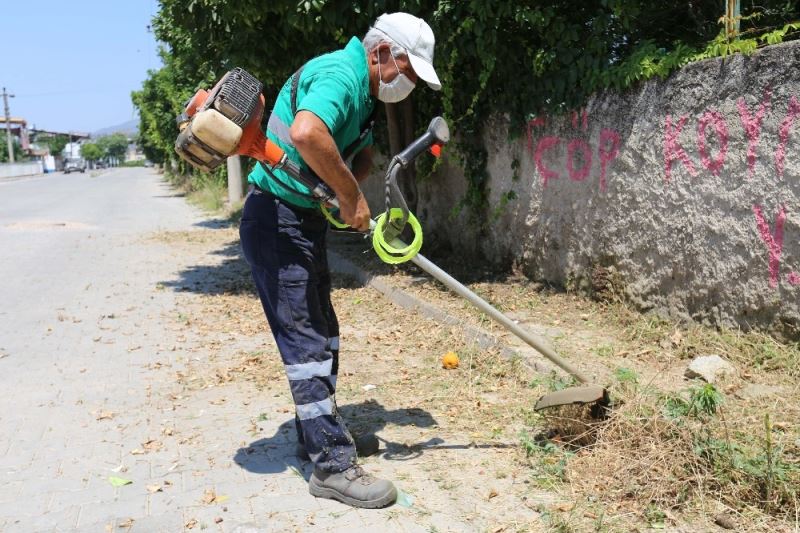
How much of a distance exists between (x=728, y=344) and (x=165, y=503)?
135 inches

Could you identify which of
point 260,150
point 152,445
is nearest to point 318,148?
point 260,150

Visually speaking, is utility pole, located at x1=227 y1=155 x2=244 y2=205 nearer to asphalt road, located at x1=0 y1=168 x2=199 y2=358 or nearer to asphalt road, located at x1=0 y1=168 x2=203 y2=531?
asphalt road, located at x1=0 y1=168 x2=199 y2=358

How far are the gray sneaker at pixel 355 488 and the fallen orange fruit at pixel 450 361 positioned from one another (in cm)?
182

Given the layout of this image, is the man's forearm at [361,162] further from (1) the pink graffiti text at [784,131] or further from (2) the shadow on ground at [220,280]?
(2) the shadow on ground at [220,280]

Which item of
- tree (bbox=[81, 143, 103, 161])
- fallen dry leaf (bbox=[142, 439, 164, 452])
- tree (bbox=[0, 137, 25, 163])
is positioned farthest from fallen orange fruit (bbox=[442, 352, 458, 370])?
tree (bbox=[81, 143, 103, 161])

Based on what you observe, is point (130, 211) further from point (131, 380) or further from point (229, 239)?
point (131, 380)

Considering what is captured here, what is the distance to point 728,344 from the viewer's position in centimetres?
453

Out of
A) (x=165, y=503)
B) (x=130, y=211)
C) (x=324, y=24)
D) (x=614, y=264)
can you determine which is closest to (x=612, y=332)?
(x=614, y=264)

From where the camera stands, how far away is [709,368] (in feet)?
13.7

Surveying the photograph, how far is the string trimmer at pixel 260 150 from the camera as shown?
2826 millimetres

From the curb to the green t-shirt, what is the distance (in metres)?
2.03

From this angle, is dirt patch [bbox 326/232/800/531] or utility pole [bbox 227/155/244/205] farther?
utility pole [bbox 227/155/244/205]

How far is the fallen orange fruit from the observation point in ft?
16.3

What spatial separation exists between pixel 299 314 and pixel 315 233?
393mm
